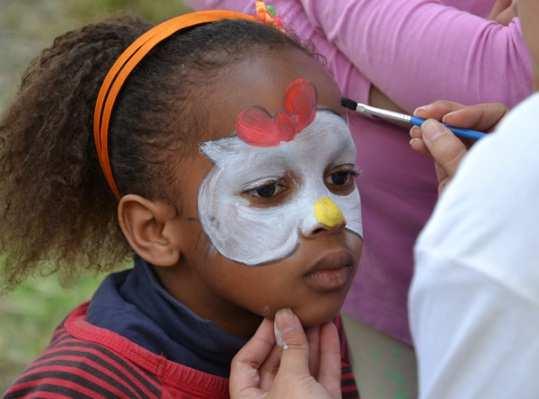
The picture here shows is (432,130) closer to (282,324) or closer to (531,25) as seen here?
(531,25)

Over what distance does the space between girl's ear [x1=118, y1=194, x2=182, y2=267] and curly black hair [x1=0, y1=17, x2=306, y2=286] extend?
2 cm

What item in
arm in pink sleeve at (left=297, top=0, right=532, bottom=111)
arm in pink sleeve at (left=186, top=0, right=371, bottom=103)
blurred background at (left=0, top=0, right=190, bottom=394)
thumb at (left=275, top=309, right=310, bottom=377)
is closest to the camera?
thumb at (left=275, top=309, right=310, bottom=377)

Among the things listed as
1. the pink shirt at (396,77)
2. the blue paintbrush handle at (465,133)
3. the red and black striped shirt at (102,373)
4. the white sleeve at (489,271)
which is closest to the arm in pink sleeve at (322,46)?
the pink shirt at (396,77)

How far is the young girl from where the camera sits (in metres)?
1.36

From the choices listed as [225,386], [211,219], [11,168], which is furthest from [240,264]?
[11,168]

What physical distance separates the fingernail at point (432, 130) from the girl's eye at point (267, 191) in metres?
0.22

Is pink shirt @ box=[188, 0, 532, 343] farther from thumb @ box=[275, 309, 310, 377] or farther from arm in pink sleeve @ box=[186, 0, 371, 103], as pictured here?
thumb @ box=[275, 309, 310, 377]

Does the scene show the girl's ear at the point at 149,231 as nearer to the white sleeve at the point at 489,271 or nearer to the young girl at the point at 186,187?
the young girl at the point at 186,187

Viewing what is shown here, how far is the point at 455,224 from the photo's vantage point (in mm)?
777

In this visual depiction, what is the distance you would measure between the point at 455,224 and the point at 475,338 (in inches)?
3.9


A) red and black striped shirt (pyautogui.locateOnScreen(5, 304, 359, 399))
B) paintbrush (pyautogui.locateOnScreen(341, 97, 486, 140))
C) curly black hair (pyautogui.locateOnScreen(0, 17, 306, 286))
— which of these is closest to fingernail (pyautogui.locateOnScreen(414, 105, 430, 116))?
paintbrush (pyautogui.locateOnScreen(341, 97, 486, 140))

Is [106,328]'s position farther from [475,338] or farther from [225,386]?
[475,338]

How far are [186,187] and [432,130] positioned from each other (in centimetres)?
37

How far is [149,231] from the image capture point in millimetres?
1446
